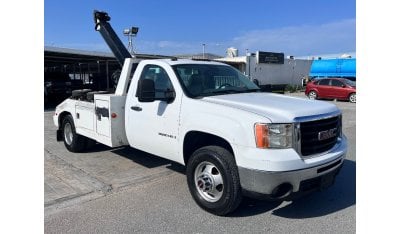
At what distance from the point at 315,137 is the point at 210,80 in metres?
1.88

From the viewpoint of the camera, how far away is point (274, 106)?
4.15 metres

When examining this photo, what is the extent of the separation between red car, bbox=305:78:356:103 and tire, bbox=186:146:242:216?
64.6 ft

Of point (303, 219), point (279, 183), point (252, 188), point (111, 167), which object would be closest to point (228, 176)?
point (252, 188)

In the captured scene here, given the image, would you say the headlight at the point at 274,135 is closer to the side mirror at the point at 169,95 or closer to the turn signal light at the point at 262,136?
the turn signal light at the point at 262,136

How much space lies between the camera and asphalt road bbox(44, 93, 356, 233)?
12.8 ft

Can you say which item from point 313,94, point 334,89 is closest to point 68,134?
point 334,89

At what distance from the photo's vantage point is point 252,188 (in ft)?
12.5

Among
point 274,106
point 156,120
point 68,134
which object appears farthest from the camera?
point 68,134

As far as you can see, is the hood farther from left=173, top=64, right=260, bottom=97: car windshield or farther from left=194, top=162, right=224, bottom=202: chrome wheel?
left=194, top=162, right=224, bottom=202: chrome wheel

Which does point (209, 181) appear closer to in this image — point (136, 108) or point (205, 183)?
point (205, 183)

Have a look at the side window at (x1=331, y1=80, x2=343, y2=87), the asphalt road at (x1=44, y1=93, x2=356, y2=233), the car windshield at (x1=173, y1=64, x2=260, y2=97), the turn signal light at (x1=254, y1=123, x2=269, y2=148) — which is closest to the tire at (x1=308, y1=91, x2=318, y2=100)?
the side window at (x1=331, y1=80, x2=343, y2=87)

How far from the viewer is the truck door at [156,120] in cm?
479

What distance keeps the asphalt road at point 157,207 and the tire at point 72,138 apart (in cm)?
109
